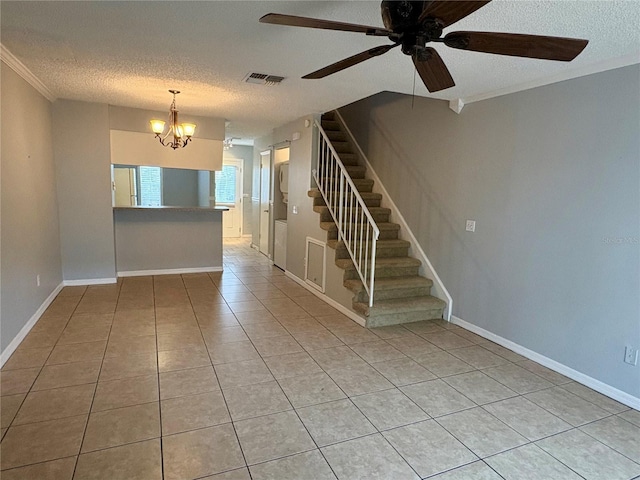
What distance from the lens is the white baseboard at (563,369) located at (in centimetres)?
262

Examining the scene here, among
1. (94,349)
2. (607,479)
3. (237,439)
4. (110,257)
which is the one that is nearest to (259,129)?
(110,257)

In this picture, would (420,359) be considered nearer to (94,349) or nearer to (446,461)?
(446,461)

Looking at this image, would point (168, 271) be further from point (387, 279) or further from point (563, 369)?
point (563, 369)

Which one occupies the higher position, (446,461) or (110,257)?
(110,257)

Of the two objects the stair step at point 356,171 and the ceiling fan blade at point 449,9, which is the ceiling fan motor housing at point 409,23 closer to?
the ceiling fan blade at point 449,9

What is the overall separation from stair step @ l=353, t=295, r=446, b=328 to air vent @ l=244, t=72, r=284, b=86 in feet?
7.75

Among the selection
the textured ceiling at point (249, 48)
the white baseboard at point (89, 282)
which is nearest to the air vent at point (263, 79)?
the textured ceiling at point (249, 48)

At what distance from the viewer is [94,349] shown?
10.3 feet

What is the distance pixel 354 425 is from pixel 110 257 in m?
4.27

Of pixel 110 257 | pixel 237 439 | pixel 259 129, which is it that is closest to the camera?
pixel 237 439

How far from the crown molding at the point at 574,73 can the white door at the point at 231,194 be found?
7.02 metres

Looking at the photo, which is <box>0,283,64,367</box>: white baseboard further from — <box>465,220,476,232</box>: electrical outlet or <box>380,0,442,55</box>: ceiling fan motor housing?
<box>465,220,476,232</box>: electrical outlet

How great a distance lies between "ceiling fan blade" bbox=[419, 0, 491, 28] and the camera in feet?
4.41

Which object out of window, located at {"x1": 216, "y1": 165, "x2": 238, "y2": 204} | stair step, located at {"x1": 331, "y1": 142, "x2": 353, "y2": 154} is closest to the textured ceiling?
stair step, located at {"x1": 331, "y1": 142, "x2": 353, "y2": 154}
